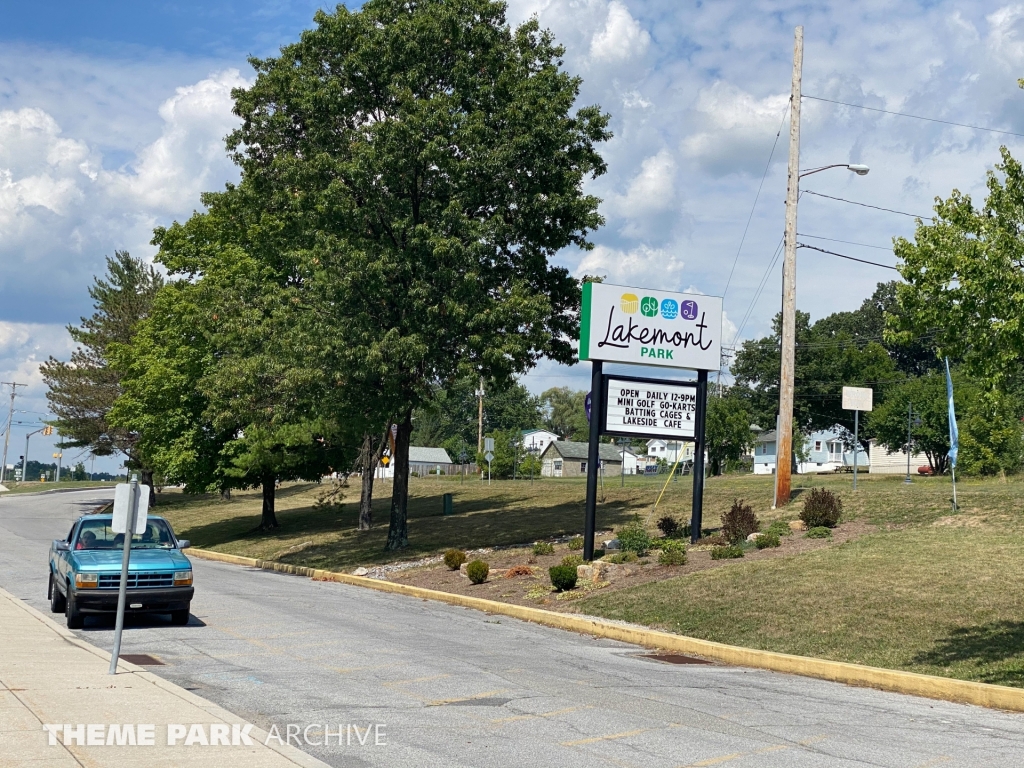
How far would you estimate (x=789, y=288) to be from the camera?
26.5m

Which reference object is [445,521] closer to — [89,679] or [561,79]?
[561,79]

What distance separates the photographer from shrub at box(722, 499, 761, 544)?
23.3 metres

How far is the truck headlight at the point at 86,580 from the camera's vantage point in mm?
15398

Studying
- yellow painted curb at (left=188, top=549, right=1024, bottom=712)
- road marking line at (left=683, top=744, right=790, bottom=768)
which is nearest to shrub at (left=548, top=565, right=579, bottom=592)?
yellow painted curb at (left=188, top=549, right=1024, bottom=712)

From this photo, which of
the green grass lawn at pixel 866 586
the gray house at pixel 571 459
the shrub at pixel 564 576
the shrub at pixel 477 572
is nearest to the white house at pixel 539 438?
the gray house at pixel 571 459

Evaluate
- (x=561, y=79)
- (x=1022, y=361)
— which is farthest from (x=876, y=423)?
(x=1022, y=361)

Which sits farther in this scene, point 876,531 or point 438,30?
point 438,30

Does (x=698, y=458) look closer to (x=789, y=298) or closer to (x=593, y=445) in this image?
(x=593, y=445)

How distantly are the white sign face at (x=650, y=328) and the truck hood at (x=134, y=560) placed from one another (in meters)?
10.9

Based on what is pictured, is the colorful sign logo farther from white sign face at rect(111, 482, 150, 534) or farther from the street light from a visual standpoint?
white sign face at rect(111, 482, 150, 534)

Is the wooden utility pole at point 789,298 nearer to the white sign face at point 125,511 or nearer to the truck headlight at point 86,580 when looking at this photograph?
the truck headlight at point 86,580

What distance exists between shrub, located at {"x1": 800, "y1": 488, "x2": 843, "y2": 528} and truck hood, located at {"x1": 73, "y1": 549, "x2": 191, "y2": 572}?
14355 millimetres

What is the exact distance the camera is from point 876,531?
22.6 m

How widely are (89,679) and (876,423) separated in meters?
→ 63.8
